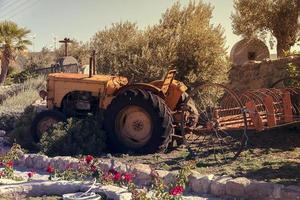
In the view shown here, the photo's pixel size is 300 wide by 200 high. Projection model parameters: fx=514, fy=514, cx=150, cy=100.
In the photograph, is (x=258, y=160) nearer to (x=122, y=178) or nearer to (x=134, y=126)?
(x=134, y=126)

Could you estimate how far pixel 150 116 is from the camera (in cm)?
978

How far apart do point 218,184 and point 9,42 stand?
817 inches

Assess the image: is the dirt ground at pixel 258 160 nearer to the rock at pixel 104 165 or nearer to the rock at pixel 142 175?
the rock at pixel 142 175

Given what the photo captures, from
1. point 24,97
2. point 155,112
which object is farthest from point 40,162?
point 24,97

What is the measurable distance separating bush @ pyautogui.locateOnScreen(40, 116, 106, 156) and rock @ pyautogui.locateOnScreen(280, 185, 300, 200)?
4339mm

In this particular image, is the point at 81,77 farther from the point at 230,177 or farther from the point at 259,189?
the point at 259,189

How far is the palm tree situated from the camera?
25656mm

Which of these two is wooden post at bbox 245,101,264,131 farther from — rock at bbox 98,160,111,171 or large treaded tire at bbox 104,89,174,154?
rock at bbox 98,160,111,171

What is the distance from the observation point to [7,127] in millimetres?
13531

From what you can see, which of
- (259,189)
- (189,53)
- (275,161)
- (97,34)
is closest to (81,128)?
(275,161)

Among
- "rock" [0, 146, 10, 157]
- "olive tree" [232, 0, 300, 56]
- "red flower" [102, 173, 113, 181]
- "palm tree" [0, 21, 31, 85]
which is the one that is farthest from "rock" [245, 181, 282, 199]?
"palm tree" [0, 21, 31, 85]

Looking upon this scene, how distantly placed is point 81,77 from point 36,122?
134 centimetres

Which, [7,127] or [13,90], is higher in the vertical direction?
[13,90]

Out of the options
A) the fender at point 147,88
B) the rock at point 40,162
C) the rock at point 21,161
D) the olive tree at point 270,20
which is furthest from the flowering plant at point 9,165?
the olive tree at point 270,20
